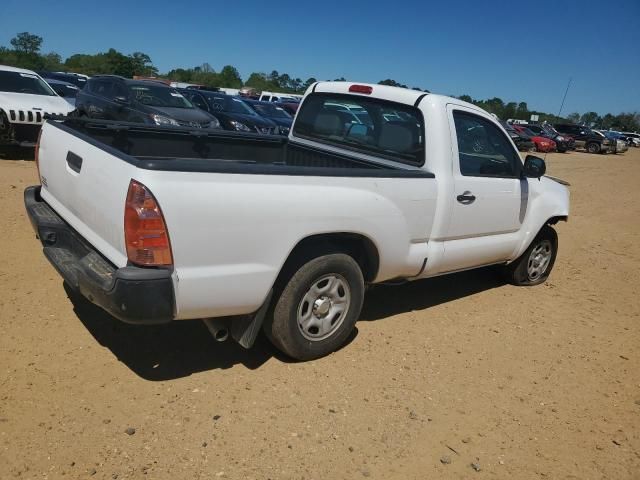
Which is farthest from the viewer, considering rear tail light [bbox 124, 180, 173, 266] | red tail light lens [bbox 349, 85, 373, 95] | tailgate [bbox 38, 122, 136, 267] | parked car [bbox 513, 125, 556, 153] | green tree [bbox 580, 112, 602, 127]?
green tree [bbox 580, 112, 602, 127]

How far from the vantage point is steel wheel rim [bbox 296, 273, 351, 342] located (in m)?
3.36

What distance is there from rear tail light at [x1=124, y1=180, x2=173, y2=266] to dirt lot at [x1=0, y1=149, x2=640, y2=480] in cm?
90

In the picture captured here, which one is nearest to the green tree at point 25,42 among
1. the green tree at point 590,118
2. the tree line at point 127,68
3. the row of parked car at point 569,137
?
the tree line at point 127,68

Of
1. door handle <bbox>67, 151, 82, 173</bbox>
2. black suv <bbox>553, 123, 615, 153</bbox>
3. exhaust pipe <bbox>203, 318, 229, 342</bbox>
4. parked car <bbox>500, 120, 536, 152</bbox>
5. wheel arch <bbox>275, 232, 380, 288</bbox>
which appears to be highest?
black suv <bbox>553, 123, 615, 153</bbox>

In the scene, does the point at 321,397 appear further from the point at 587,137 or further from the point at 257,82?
the point at 257,82

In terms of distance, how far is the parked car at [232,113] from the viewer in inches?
518

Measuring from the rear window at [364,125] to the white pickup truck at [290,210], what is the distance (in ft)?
0.04

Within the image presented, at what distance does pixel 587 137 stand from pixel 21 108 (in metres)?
37.9

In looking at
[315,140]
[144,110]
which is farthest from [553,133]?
[315,140]

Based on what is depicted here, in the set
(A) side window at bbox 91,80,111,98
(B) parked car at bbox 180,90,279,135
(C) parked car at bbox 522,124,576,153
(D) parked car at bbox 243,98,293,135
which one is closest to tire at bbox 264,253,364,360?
(B) parked car at bbox 180,90,279,135

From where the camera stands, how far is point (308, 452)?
2689mm

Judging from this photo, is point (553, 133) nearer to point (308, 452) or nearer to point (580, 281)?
point (580, 281)

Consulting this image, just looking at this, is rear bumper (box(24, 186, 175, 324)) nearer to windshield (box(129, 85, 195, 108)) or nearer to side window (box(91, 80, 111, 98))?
windshield (box(129, 85, 195, 108))

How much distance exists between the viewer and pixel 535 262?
18.6 feet
